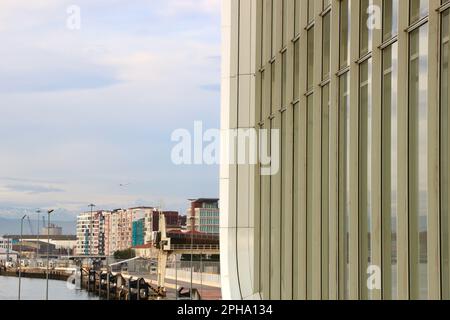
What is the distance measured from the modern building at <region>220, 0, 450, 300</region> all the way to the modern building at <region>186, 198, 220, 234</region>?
4122 cm

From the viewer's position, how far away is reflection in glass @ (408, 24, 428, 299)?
11242mm

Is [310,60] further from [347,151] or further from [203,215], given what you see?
[203,215]

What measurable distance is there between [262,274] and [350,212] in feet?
32.9

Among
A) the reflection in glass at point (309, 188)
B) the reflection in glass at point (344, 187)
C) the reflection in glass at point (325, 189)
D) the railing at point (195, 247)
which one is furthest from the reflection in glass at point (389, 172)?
the railing at point (195, 247)

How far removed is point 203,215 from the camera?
2869 inches

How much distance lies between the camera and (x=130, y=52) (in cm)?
14050

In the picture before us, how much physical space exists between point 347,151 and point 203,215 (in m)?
58.0

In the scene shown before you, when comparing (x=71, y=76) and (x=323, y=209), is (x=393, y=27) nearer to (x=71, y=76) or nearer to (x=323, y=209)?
(x=323, y=209)

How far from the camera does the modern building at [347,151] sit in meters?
10.9

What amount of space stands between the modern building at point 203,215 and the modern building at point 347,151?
135 ft

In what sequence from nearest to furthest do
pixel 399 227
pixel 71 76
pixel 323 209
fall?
1. pixel 399 227
2. pixel 323 209
3. pixel 71 76

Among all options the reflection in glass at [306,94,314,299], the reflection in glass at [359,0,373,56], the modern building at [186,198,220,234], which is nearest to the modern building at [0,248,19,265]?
the modern building at [186,198,220,234]

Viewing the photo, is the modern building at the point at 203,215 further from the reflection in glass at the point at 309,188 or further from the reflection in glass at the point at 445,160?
the reflection in glass at the point at 445,160
